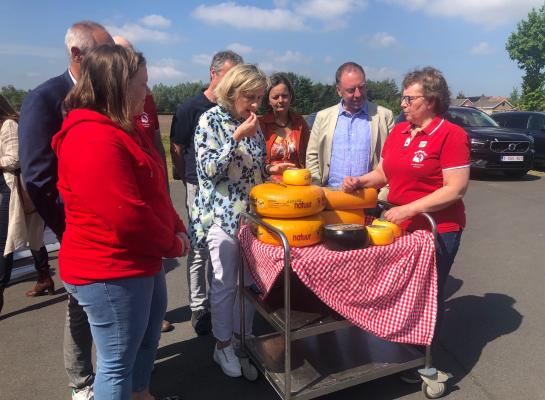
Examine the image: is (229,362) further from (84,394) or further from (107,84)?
(107,84)

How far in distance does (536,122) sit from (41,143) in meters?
13.8

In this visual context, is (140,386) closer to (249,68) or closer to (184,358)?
(184,358)

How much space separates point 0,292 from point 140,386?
2141 millimetres

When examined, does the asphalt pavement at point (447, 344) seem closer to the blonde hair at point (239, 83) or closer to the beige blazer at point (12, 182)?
the beige blazer at point (12, 182)

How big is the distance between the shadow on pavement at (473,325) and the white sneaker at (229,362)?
1.39 m

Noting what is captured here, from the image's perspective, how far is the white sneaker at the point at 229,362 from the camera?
3.09 m

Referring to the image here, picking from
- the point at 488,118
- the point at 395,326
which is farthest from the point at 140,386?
the point at 488,118

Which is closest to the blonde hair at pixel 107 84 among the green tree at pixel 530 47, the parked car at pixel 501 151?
the parked car at pixel 501 151

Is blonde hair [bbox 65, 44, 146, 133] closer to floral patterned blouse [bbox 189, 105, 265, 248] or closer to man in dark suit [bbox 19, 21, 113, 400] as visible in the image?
man in dark suit [bbox 19, 21, 113, 400]

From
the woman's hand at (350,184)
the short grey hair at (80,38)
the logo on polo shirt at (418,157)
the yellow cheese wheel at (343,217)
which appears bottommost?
the yellow cheese wheel at (343,217)

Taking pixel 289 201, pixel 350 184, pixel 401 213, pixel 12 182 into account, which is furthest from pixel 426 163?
pixel 12 182

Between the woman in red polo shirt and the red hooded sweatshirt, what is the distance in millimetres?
1318

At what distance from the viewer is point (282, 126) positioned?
3898 mm

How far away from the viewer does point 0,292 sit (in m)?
3.90
